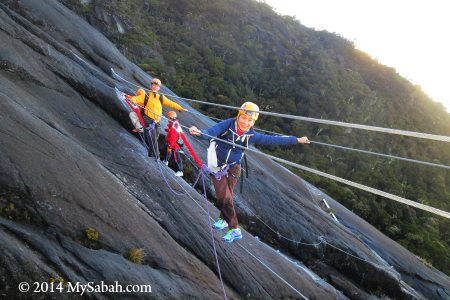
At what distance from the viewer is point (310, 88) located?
42.8 metres

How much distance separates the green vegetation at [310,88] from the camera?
30766 millimetres

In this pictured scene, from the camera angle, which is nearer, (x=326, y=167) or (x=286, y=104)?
(x=326, y=167)

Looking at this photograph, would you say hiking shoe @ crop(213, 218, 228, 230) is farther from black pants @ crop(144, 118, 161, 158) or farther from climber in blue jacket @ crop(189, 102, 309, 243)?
black pants @ crop(144, 118, 161, 158)

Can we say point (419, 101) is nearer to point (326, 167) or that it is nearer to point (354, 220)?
point (326, 167)

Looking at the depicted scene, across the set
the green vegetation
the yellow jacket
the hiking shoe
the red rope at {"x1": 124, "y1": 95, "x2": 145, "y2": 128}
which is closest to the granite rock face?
the hiking shoe

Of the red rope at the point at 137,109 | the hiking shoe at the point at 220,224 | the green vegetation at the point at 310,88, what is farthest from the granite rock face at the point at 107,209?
the green vegetation at the point at 310,88

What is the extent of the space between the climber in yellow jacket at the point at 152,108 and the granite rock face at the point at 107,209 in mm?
465

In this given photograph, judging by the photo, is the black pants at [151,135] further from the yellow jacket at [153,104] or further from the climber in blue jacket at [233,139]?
the climber in blue jacket at [233,139]

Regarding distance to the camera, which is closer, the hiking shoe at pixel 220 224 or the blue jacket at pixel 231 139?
the blue jacket at pixel 231 139

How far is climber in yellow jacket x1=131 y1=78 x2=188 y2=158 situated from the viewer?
36.5ft

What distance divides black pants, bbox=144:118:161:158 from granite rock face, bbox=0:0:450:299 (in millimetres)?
366

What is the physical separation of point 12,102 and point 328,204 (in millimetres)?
16315

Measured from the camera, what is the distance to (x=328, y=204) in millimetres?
19812

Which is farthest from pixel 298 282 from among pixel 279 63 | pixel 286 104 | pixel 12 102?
pixel 279 63
